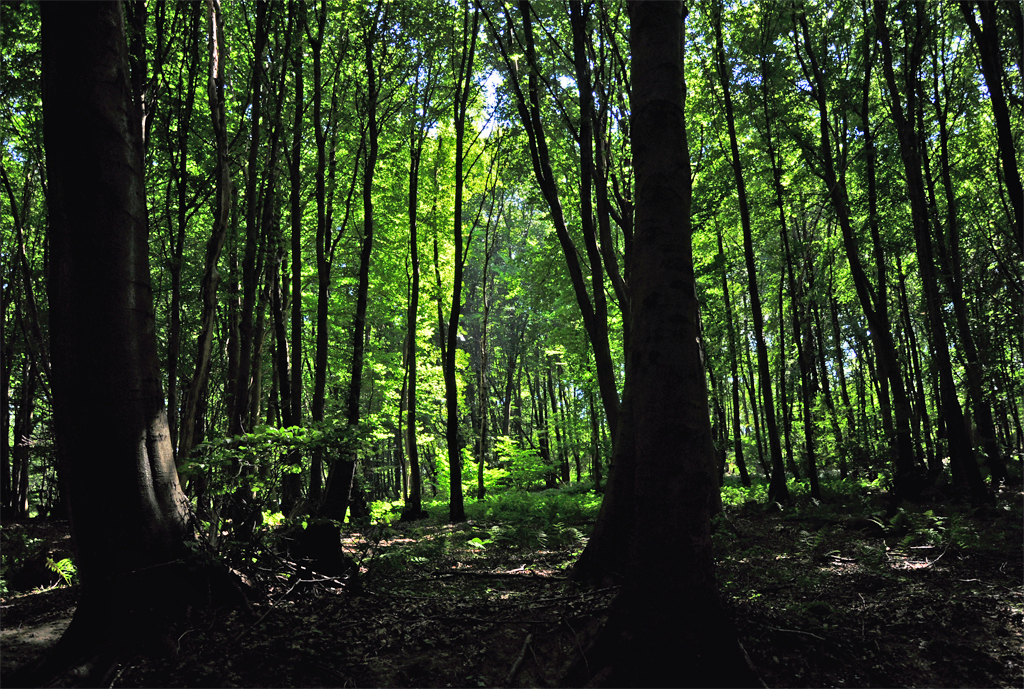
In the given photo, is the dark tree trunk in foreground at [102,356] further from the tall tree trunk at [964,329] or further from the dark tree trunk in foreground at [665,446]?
the tall tree trunk at [964,329]

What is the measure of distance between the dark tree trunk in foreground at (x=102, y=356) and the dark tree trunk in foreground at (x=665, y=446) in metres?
2.87

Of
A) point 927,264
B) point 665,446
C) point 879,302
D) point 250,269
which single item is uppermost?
point 250,269

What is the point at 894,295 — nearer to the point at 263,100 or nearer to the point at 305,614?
the point at 263,100

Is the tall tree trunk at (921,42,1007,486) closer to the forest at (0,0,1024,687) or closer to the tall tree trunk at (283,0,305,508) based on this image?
the forest at (0,0,1024,687)

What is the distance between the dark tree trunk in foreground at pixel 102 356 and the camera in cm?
334

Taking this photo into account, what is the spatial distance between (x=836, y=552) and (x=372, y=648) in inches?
240

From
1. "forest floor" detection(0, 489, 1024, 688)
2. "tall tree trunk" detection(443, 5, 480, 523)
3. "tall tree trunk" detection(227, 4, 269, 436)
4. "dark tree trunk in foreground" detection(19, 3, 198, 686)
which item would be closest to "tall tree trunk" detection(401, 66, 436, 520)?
"tall tree trunk" detection(443, 5, 480, 523)

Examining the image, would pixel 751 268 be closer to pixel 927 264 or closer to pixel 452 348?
pixel 927 264

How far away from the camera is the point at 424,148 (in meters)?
14.8

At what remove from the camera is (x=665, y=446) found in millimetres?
3074

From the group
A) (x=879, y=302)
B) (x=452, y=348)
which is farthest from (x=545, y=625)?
(x=879, y=302)

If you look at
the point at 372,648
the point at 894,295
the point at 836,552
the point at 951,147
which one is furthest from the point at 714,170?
the point at 894,295

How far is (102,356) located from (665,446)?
3546 mm

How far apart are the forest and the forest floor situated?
0.03m
